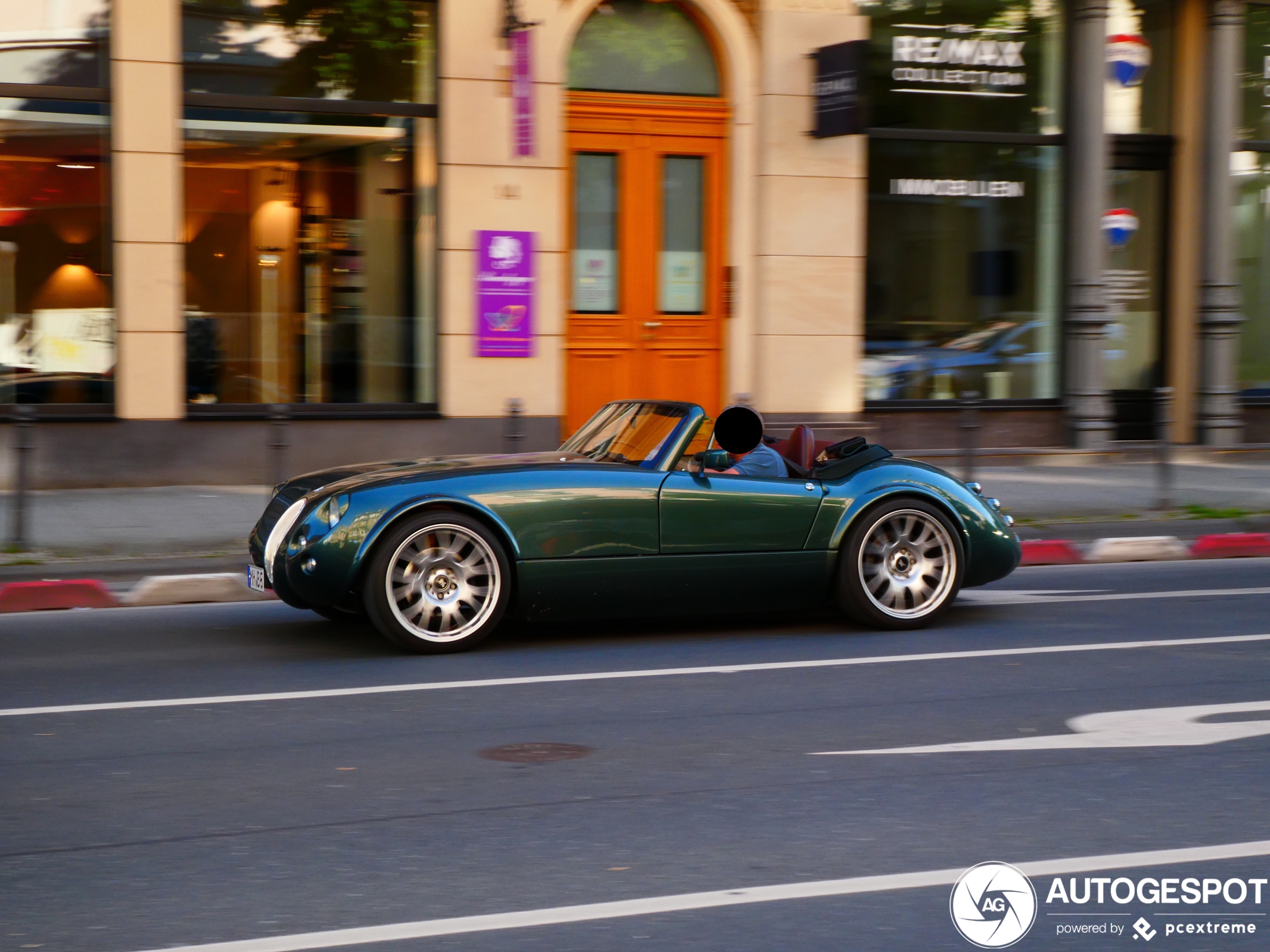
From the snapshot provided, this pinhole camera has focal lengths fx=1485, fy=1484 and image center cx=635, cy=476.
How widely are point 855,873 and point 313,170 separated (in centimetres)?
1076

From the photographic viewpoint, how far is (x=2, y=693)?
6.06 metres

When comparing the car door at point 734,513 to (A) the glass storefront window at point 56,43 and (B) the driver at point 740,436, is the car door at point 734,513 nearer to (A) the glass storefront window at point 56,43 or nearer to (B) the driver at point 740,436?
(B) the driver at point 740,436

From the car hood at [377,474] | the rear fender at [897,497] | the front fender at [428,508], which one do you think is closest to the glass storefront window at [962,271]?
the rear fender at [897,497]

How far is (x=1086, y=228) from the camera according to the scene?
1548cm

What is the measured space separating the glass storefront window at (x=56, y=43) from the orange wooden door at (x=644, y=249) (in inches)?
167

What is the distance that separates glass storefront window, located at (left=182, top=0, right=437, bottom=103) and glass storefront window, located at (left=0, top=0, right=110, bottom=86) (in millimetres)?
696

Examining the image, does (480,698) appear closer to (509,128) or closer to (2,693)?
(2,693)

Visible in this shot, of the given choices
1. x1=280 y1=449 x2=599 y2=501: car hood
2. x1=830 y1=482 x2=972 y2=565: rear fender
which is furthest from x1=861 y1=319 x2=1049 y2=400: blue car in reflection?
x1=280 y1=449 x2=599 y2=501: car hood

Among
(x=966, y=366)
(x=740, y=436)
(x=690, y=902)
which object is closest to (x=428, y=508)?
(x=740, y=436)

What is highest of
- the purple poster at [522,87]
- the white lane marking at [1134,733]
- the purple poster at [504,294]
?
the purple poster at [522,87]

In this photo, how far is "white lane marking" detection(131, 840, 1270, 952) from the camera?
3416 millimetres

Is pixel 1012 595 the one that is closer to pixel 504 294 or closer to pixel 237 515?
pixel 237 515

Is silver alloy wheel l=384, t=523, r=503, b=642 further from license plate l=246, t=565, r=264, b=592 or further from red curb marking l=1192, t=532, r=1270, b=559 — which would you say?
red curb marking l=1192, t=532, r=1270, b=559

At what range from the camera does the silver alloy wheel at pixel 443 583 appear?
671cm
